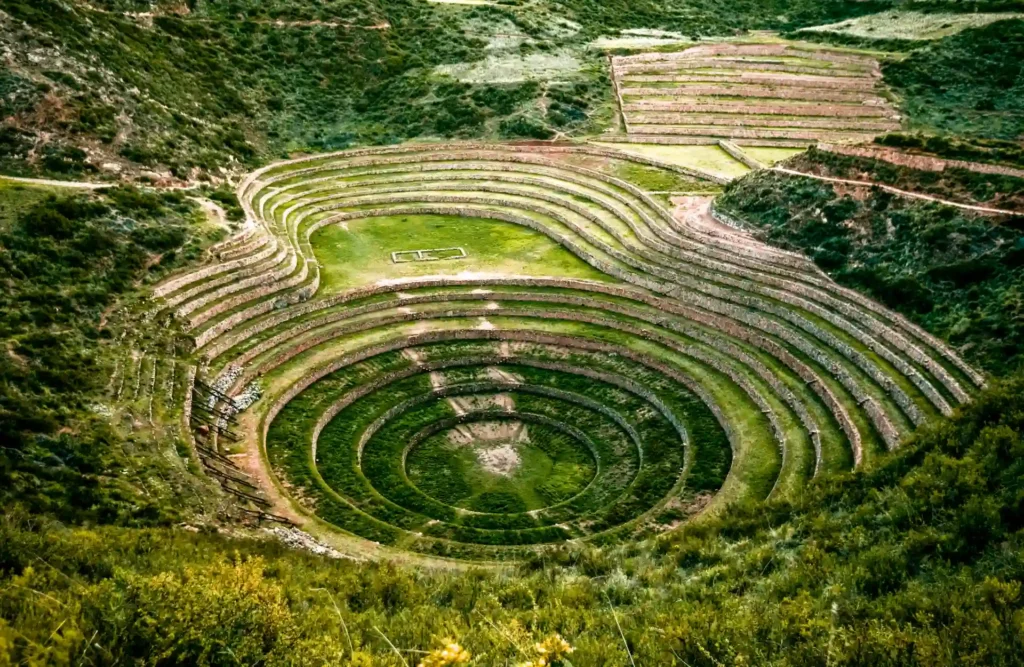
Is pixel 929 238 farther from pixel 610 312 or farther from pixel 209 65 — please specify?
pixel 209 65

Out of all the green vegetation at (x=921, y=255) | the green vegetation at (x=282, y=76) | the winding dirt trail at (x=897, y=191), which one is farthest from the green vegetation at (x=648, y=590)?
the green vegetation at (x=282, y=76)

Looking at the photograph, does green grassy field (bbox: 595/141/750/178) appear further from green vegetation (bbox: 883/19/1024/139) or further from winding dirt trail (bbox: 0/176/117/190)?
winding dirt trail (bbox: 0/176/117/190)

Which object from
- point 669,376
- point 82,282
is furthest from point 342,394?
point 669,376

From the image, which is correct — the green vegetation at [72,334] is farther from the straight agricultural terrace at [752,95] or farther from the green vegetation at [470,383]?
the straight agricultural terrace at [752,95]

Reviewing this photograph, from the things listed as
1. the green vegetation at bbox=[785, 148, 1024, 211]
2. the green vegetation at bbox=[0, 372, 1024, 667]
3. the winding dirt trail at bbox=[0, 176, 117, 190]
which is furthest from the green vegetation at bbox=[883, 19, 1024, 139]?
the winding dirt trail at bbox=[0, 176, 117, 190]

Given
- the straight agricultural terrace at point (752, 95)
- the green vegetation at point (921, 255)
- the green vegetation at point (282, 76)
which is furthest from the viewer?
the straight agricultural terrace at point (752, 95)

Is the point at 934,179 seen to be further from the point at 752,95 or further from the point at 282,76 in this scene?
the point at 282,76
